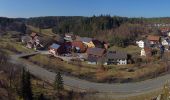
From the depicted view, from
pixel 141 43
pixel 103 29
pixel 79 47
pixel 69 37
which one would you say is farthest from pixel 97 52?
pixel 103 29

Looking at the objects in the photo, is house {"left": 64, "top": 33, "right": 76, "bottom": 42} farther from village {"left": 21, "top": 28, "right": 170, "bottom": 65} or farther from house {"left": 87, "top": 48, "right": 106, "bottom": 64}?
house {"left": 87, "top": 48, "right": 106, "bottom": 64}

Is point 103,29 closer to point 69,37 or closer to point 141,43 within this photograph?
point 69,37

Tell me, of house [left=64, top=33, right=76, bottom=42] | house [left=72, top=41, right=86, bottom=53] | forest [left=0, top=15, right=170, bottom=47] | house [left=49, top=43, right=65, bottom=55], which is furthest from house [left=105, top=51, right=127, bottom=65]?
house [left=64, top=33, right=76, bottom=42]

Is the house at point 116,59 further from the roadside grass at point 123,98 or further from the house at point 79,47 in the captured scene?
the roadside grass at point 123,98

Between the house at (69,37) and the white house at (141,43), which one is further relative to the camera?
the house at (69,37)

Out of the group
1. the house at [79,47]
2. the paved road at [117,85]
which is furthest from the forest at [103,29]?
the paved road at [117,85]

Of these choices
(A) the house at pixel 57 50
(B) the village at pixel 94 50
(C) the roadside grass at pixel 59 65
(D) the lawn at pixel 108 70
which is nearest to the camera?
(D) the lawn at pixel 108 70

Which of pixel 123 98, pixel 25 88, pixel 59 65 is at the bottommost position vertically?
pixel 123 98

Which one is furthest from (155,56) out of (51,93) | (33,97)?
(33,97)

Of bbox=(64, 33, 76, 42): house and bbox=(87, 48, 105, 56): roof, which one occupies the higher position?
bbox=(64, 33, 76, 42): house

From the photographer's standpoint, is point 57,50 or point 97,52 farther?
point 57,50

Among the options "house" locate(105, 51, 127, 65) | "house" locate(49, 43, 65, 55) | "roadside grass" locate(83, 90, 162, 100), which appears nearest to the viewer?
"roadside grass" locate(83, 90, 162, 100)
